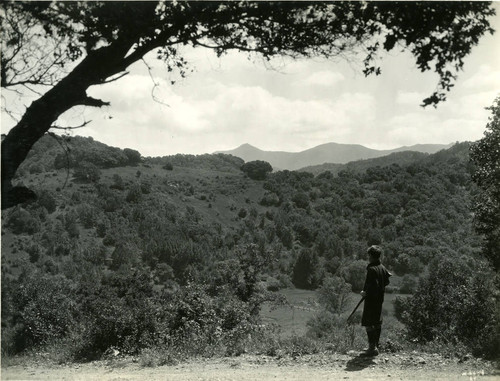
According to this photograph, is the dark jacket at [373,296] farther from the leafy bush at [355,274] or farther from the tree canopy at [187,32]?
the leafy bush at [355,274]

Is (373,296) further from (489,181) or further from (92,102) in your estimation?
(489,181)

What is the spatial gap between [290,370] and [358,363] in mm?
1012

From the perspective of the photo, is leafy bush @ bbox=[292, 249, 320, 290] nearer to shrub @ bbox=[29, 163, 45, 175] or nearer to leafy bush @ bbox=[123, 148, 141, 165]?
leafy bush @ bbox=[123, 148, 141, 165]

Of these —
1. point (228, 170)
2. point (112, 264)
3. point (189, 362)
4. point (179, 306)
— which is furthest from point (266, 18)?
point (228, 170)

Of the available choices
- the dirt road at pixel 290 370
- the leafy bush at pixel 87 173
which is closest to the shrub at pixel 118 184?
the leafy bush at pixel 87 173

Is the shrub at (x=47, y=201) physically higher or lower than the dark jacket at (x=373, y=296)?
higher

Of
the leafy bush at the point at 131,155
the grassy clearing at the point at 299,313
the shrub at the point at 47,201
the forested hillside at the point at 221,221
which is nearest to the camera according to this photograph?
the grassy clearing at the point at 299,313

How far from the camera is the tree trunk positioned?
178 inches

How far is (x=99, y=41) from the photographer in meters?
5.03

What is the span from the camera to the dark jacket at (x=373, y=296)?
248 inches

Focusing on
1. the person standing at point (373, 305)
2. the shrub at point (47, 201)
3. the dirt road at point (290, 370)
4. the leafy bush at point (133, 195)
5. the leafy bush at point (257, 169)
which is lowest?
the dirt road at point (290, 370)

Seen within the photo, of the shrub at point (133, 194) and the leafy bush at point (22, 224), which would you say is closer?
the leafy bush at point (22, 224)

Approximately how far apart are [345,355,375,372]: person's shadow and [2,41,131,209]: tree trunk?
4.87m

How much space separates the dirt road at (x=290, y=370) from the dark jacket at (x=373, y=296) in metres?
0.58
